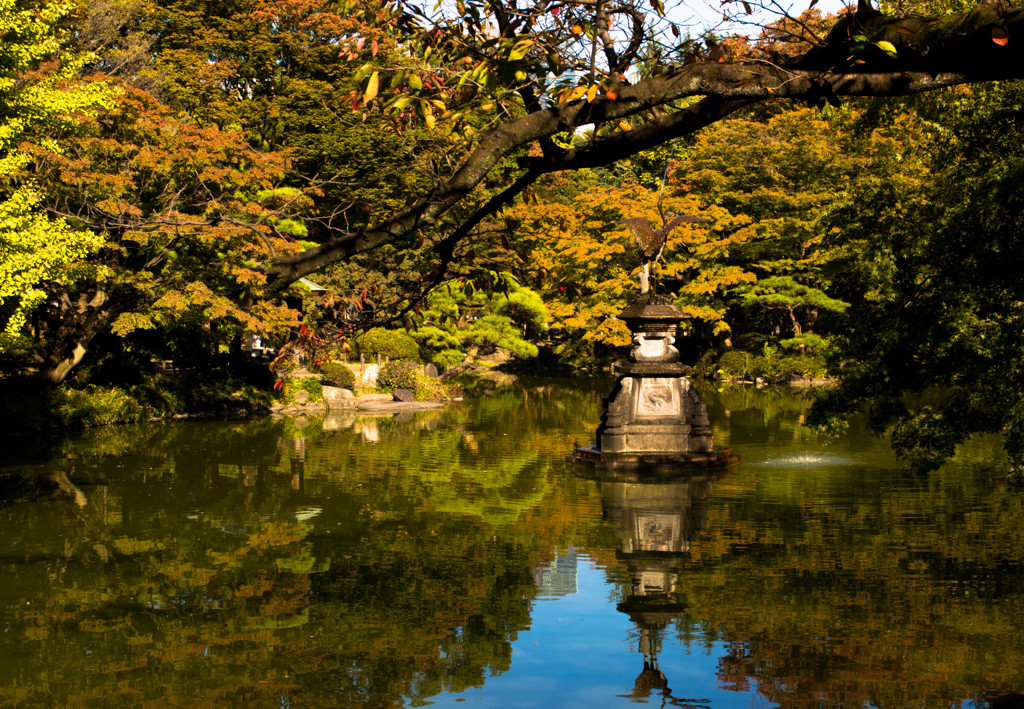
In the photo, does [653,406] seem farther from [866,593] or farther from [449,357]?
[449,357]

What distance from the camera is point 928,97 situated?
10.0 metres

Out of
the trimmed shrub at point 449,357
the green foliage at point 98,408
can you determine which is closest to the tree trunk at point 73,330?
the green foliage at point 98,408

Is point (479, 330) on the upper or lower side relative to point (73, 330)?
upper

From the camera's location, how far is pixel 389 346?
94.8 ft

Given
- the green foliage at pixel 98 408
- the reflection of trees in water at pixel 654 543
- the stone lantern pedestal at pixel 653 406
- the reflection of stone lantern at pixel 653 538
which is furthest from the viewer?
the green foliage at pixel 98 408

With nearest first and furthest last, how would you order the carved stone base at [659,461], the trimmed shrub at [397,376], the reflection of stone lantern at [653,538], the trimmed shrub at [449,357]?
1. the reflection of stone lantern at [653,538]
2. the carved stone base at [659,461]
3. the trimmed shrub at [397,376]
4. the trimmed shrub at [449,357]

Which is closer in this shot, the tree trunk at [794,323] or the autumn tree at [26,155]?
the autumn tree at [26,155]

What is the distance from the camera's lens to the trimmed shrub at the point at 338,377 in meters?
27.2

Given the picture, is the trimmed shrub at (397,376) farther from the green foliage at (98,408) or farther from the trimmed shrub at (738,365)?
the trimmed shrub at (738,365)

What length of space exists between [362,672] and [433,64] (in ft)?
12.7

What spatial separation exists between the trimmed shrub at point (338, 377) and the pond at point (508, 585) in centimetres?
1178

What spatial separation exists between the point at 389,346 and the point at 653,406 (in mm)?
14930

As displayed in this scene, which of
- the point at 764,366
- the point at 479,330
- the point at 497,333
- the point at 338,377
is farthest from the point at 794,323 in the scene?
the point at 338,377

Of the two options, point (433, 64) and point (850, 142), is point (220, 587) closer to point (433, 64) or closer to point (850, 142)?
point (433, 64)
